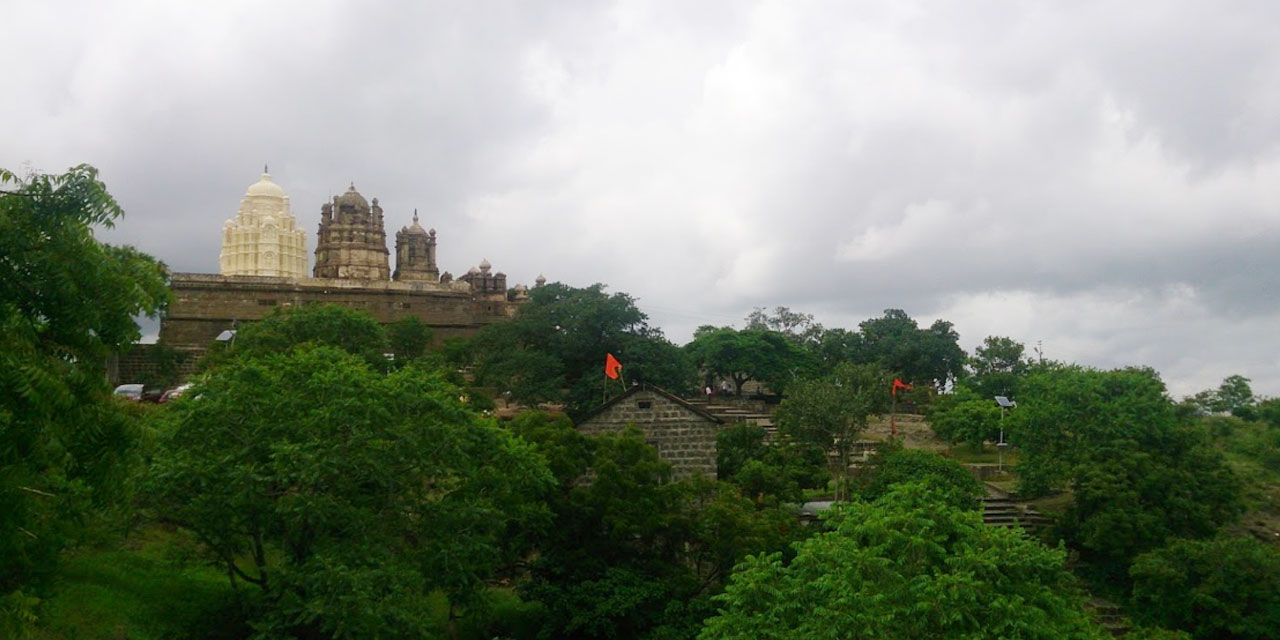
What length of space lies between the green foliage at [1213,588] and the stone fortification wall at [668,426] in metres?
8.24

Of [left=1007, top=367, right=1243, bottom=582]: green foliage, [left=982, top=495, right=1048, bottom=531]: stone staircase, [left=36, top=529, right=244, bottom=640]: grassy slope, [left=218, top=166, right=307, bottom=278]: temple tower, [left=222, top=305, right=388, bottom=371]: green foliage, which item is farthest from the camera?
[left=218, top=166, right=307, bottom=278]: temple tower

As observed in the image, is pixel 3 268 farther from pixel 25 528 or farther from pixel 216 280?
pixel 216 280

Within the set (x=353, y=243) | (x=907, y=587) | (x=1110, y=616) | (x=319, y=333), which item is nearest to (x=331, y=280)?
(x=353, y=243)

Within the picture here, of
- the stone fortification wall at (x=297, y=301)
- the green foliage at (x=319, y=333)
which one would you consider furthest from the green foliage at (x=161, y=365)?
the green foliage at (x=319, y=333)

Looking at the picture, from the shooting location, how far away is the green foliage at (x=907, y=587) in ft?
33.3

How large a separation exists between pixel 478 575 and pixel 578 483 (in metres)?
3.76

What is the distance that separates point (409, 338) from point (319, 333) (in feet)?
32.9

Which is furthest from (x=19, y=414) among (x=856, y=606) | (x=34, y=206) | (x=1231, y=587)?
(x=1231, y=587)

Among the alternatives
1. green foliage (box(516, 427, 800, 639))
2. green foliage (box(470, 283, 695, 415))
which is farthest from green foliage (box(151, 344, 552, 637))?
green foliage (box(470, 283, 695, 415))

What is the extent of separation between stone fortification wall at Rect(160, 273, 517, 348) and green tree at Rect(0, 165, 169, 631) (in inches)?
1217

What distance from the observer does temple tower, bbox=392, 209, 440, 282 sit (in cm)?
5122

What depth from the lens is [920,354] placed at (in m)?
47.7

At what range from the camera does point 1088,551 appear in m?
19.9

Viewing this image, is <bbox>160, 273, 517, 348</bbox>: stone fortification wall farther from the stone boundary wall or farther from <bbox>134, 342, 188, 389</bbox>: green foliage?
<bbox>134, 342, 188, 389</bbox>: green foliage
